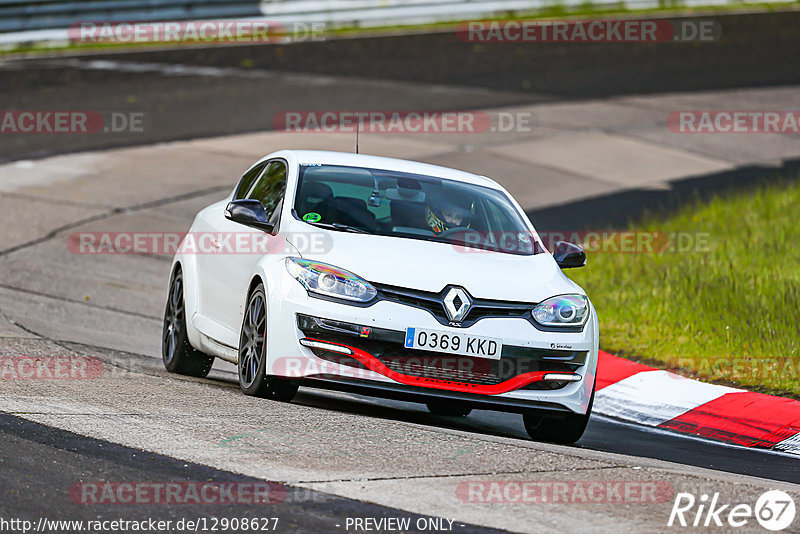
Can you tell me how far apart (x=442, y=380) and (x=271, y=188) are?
86.6 inches

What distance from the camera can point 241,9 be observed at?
92.9 feet

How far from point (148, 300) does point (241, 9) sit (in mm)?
16897

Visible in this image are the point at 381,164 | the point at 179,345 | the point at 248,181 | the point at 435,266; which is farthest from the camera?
the point at 248,181

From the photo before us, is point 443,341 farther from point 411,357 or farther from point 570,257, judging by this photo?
point 570,257

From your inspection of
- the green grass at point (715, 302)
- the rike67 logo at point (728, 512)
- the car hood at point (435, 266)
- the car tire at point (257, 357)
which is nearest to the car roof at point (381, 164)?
the car hood at point (435, 266)

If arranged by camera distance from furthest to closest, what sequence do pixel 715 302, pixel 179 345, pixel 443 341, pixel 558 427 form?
pixel 715 302 → pixel 179 345 → pixel 558 427 → pixel 443 341

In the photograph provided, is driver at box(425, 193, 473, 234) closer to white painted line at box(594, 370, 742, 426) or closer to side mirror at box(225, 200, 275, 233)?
side mirror at box(225, 200, 275, 233)

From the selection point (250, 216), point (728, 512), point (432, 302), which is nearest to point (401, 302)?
point (432, 302)

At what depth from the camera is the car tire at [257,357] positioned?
Answer: 7.55 metres

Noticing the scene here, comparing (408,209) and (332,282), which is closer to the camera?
(332,282)

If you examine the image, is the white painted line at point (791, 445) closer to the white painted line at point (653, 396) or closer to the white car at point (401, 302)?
the white painted line at point (653, 396)

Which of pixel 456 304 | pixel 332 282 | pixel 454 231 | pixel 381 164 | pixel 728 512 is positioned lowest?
pixel 728 512

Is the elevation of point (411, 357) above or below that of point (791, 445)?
above

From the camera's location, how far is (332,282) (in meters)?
7.40
